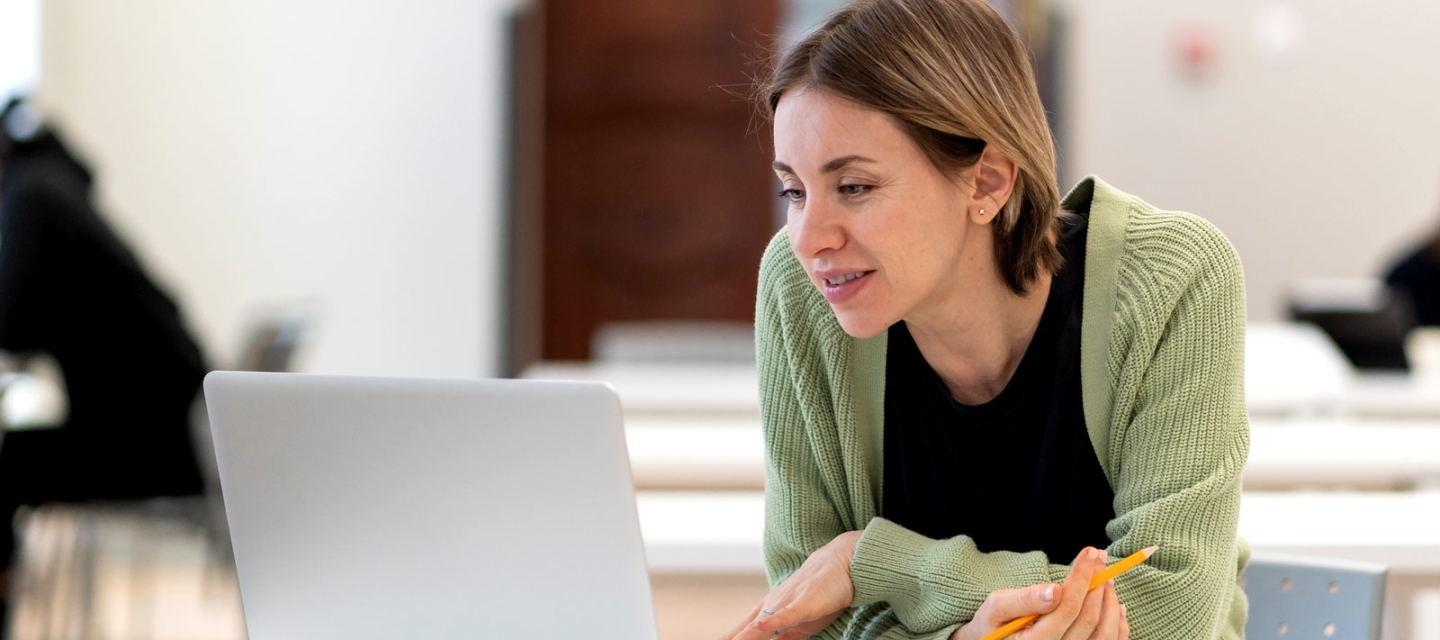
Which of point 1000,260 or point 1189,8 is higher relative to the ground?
point 1189,8

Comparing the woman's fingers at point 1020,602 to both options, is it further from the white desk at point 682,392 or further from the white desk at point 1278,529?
the white desk at point 682,392

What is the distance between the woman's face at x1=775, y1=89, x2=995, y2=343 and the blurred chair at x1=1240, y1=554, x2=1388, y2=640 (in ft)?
1.64

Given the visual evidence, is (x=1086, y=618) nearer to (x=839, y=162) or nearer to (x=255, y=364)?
(x=839, y=162)

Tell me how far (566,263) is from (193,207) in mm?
1428

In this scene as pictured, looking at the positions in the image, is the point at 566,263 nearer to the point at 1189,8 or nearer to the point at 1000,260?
the point at 1189,8

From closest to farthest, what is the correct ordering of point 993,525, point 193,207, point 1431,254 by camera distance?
point 993,525
point 1431,254
point 193,207

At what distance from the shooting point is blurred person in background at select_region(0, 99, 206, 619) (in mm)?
3156

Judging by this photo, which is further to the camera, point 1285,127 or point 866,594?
point 1285,127

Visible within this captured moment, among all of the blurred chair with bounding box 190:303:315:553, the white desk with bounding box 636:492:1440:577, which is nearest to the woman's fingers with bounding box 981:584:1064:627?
the white desk with bounding box 636:492:1440:577

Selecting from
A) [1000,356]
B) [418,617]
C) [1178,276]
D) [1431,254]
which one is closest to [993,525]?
[1000,356]

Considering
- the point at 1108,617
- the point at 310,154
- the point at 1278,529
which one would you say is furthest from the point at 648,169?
the point at 1108,617

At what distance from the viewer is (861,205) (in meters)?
1.14

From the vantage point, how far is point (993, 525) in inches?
51.7

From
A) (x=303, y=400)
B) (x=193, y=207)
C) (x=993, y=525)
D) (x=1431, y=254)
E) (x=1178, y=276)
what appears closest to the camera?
(x=303, y=400)
